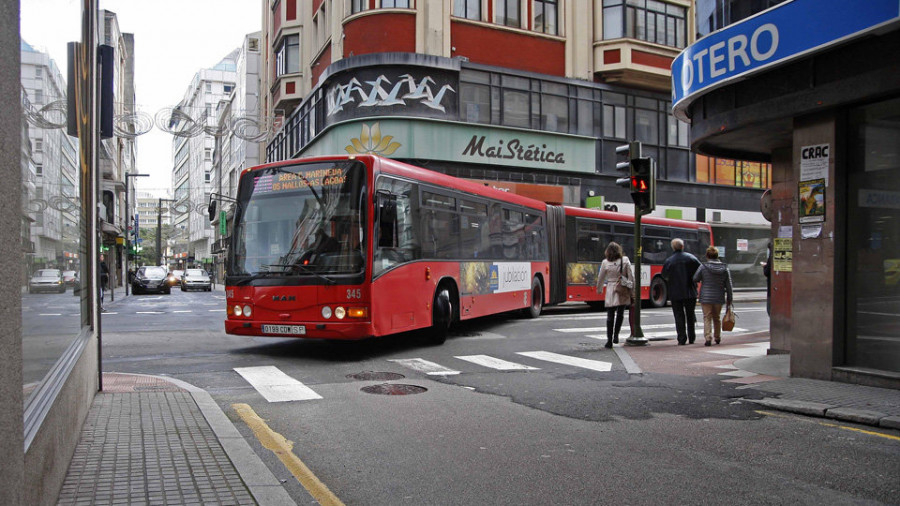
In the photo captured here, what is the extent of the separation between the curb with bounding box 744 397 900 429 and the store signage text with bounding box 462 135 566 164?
69.0ft

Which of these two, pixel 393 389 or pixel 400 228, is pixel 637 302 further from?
pixel 393 389

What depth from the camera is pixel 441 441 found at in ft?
19.1

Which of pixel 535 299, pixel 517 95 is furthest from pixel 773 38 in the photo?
pixel 517 95

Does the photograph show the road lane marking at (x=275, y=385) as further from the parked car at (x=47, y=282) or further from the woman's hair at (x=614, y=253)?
the woman's hair at (x=614, y=253)

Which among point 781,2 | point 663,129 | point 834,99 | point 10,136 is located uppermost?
point 663,129

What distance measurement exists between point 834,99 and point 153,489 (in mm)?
7706

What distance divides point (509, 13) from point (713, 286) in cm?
1936

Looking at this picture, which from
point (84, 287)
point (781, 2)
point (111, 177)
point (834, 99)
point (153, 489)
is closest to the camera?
point (153, 489)

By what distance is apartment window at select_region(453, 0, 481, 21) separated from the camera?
27.4m

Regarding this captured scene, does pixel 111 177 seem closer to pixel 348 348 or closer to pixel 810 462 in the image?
pixel 348 348

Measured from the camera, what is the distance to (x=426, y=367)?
10047 mm

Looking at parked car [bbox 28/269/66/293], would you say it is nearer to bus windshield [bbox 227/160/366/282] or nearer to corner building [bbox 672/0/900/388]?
bus windshield [bbox 227/160/366/282]

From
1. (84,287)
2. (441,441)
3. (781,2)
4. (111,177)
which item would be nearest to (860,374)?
(781,2)

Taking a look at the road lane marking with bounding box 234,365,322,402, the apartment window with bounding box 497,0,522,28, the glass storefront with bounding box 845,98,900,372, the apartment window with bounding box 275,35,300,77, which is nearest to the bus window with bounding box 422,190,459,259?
the road lane marking with bounding box 234,365,322,402
